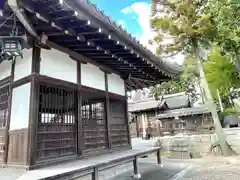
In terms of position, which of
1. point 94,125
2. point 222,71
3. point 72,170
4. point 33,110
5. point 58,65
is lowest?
point 72,170

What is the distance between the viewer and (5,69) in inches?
199

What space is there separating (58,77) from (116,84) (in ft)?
8.77

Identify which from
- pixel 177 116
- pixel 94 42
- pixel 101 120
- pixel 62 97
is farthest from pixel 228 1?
pixel 177 116

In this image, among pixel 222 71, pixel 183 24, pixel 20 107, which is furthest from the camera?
pixel 222 71

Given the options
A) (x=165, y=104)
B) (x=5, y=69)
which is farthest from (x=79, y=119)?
(x=165, y=104)

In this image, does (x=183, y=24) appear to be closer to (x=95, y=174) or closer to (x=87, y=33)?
(x=87, y=33)

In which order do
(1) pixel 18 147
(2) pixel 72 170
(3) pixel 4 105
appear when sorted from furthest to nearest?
(3) pixel 4 105, (1) pixel 18 147, (2) pixel 72 170

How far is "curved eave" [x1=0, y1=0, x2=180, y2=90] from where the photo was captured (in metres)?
3.09

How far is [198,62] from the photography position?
35.6 feet

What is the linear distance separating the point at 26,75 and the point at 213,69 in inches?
465

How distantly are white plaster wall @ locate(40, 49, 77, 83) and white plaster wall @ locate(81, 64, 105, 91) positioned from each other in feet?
1.16

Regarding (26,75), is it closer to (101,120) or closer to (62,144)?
(62,144)

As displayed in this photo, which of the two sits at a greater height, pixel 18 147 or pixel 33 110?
pixel 33 110

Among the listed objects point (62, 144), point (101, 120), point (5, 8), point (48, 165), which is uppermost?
point (5, 8)
